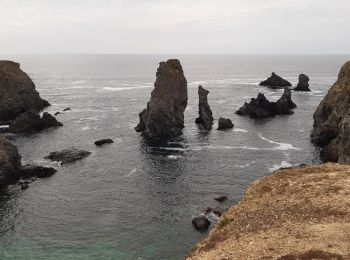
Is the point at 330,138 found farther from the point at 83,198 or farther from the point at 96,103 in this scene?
the point at 96,103

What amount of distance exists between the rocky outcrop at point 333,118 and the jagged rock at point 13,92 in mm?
94053

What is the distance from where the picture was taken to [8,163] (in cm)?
7912

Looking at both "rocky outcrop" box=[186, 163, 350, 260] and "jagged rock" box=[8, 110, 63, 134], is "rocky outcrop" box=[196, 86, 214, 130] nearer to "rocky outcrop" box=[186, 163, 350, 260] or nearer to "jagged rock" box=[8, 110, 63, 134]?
"jagged rock" box=[8, 110, 63, 134]

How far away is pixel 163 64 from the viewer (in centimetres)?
12500

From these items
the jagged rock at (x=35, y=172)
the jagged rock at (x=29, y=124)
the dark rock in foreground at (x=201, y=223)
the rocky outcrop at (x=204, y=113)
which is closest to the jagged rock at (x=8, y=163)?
the jagged rock at (x=35, y=172)

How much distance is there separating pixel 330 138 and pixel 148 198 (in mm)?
53342

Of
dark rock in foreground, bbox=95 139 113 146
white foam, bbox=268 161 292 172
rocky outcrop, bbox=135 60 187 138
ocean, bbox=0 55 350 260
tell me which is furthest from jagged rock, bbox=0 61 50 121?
white foam, bbox=268 161 292 172

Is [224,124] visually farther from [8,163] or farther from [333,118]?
[8,163]

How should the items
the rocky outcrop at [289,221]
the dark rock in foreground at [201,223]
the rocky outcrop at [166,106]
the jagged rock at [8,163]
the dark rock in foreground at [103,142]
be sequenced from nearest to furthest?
the rocky outcrop at [289,221] < the dark rock in foreground at [201,223] < the jagged rock at [8,163] < the dark rock in foreground at [103,142] < the rocky outcrop at [166,106]

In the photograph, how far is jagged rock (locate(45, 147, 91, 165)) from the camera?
92188mm

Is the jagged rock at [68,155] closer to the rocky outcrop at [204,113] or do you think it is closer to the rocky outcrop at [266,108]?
the rocky outcrop at [204,113]

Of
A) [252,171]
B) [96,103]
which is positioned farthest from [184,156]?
[96,103]

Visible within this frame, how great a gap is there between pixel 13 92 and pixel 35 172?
6648 cm

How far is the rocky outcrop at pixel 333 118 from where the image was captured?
8700cm
